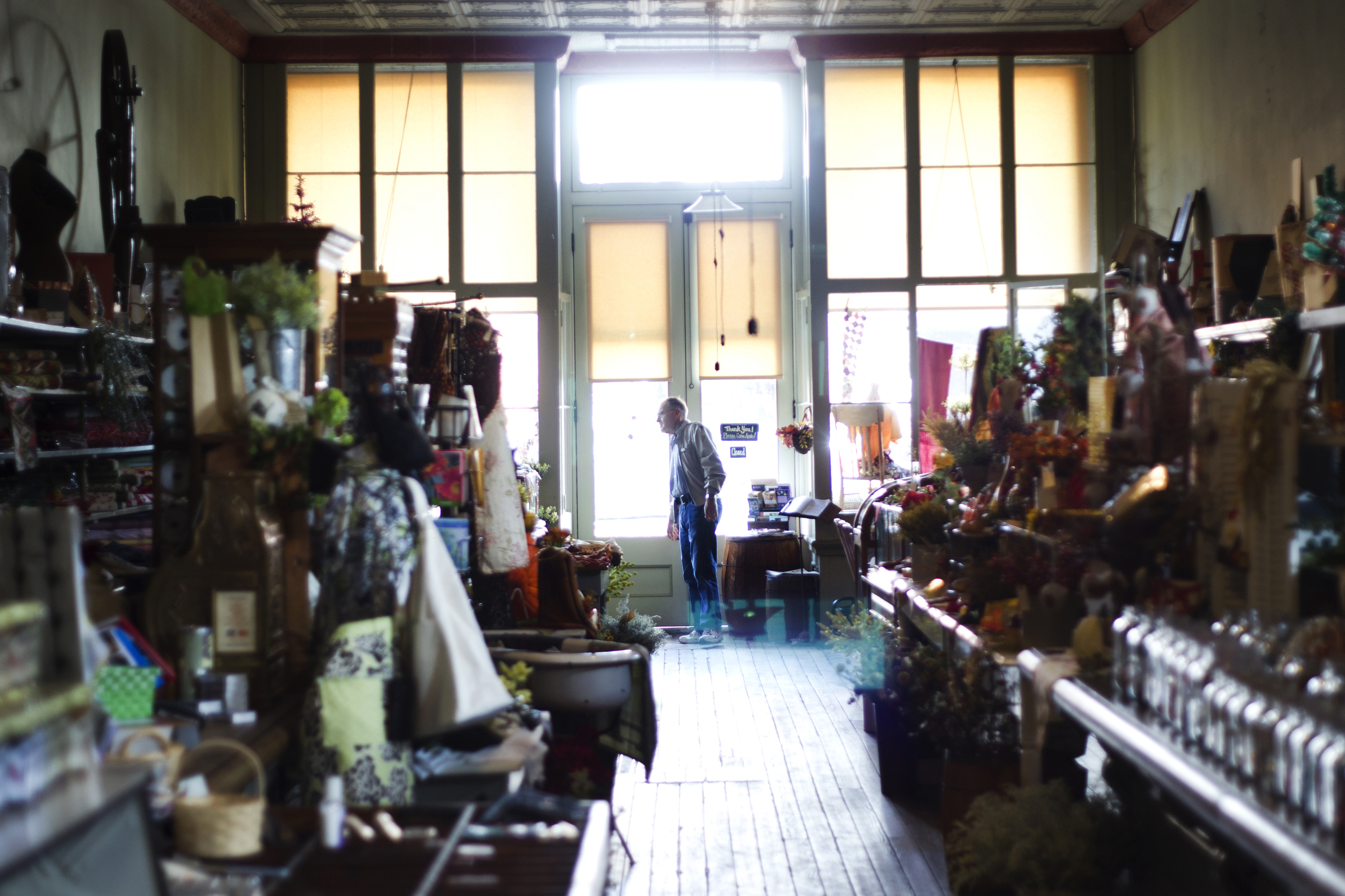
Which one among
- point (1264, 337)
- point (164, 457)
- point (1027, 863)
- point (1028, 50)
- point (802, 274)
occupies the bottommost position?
point (1027, 863)

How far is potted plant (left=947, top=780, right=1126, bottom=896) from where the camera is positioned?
339cm

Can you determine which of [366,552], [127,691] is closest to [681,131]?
[366,552]

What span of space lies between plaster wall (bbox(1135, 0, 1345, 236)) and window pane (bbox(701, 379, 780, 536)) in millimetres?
3406

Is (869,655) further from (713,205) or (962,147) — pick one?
(962,147)

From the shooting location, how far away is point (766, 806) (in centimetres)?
507

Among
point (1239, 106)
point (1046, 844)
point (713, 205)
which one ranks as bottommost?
point (1046, 844)

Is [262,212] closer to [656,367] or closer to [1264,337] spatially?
[656,367]

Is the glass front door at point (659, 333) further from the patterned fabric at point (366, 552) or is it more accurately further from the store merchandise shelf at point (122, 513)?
the patterned fabric at point (366, 552)

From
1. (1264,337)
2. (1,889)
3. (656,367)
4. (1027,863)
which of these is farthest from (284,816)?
(656,367)

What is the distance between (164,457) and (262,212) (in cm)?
631

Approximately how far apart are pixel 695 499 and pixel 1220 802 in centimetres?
676

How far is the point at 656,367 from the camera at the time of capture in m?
9.53

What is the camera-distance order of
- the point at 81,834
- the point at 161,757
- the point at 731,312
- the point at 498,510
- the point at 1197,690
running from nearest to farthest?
the point at 81,834, the point at 161,757, the point at 1197,690, the point at 498,510, the point at 731,312

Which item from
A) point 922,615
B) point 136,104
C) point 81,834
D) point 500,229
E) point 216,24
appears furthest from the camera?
point 500,229
